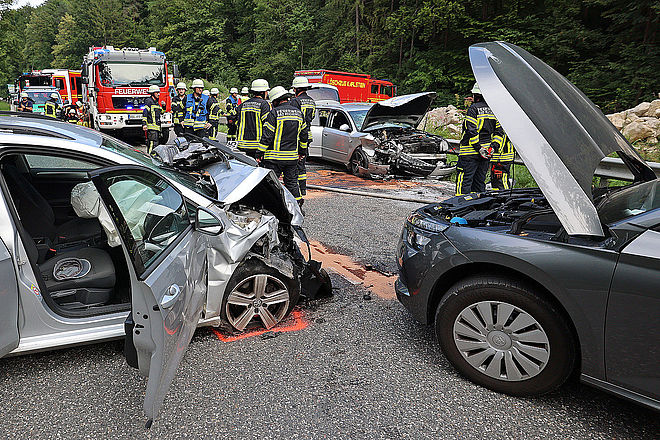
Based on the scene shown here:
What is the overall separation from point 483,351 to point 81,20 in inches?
2626

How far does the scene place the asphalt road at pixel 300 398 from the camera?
236 cm

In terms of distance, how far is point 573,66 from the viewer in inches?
744

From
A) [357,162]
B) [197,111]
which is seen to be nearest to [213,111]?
[197,111]

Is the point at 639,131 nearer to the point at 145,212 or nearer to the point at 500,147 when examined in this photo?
the point at 500,147

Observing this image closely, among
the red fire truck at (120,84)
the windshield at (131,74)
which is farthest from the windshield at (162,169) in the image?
the windshield at (131,74)

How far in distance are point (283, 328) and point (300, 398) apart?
0.83m

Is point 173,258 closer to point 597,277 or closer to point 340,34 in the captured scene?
point 597,277

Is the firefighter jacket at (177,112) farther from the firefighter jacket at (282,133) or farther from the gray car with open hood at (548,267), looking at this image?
the gray car with open hood at (548,267)

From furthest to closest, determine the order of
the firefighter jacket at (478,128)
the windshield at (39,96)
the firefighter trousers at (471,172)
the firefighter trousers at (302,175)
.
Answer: the windshield at (39,96) < the firefighter trousers at (302,175) < the firefighter trousers at (471,172) < the firefighter jacket at (478,128)

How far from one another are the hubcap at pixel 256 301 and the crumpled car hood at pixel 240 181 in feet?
1.92

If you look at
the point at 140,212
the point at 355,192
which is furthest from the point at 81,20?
the point at 140,212

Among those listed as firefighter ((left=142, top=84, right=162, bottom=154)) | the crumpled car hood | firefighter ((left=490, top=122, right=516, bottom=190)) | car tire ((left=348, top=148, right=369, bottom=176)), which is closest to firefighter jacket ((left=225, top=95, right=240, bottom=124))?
firefighter ((left=142, top=84, right=162, bottom=154))

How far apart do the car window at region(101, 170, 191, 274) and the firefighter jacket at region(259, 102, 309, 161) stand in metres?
3.79

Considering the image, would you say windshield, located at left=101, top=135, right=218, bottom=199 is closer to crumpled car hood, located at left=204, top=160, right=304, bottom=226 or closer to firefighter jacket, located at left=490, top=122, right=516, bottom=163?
crumpled car hood, located at left=204, top=160, right=304, bottom=226
